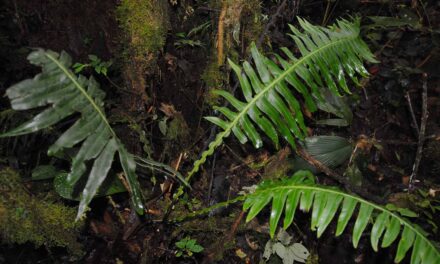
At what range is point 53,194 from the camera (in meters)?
2.21

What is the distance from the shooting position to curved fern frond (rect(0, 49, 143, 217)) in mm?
1323

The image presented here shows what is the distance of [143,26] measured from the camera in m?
2.28

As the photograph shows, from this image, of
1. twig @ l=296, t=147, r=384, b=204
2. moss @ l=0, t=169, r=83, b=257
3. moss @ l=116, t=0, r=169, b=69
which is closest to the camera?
moss @ l=0, t=169, r=83, b=257

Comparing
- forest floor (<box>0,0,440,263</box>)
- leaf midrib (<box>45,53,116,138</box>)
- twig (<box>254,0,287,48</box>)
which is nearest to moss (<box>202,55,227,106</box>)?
forest floor (<box>0,0,440,263</box>)

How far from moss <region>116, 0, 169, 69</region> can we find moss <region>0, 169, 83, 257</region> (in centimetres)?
102

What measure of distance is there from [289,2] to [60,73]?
2.18m

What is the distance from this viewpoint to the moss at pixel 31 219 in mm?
1985

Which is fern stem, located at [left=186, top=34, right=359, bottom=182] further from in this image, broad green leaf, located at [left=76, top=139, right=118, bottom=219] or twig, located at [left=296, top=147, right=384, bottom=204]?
twig, located at [left=296, top=147, right=384, bottom=204]

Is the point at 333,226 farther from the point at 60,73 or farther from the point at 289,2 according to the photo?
the point at 60,73

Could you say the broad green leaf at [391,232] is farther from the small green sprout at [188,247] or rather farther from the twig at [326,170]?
the small green sprout at [188,247]

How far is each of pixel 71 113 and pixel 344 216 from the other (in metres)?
1.25

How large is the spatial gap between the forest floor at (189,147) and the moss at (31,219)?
103 millimetres

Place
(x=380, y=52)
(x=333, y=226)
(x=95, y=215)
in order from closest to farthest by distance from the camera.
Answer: (x=95, y=215) → (x=333, y=226) → (x=380, y=52)

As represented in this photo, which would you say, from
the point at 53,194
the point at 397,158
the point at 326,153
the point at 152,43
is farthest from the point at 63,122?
the point at 397,158
